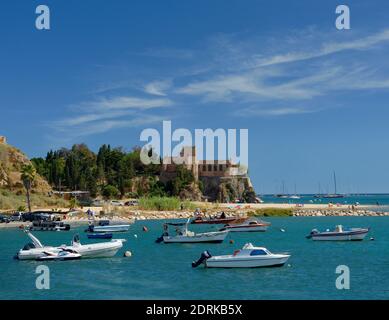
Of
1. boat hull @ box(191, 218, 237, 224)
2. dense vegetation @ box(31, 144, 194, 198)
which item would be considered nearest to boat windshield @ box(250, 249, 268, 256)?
boat hull @ box(191, 218, 237, 224)

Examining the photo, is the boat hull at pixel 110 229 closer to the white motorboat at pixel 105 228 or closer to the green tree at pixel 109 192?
the white motorboat at pixel 105 228

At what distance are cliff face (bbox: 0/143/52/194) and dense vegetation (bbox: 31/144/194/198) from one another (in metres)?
13.8

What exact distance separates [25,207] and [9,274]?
A: 256 feet

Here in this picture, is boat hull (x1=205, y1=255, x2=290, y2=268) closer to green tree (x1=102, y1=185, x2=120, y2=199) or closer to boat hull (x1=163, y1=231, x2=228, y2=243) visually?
boat hull (x1=163, y1=231, x2=228, y2=243)

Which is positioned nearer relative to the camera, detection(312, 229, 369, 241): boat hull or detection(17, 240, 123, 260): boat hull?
detection(17, 240, 123, 260): boat hull

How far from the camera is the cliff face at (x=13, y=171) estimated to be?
410 ft

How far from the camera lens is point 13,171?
12912 centimetres

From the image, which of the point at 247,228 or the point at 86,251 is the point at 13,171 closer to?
the point at 247,228

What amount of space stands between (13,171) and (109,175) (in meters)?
32.9

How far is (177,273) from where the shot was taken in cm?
3784

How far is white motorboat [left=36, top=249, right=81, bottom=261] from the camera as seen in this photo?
141 ft

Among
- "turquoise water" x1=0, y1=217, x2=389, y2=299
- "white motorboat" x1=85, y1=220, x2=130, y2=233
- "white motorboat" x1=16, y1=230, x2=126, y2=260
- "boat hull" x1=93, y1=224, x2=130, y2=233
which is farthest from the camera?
"boat hull" x1=93, y1=224, x2=130, y2=233
